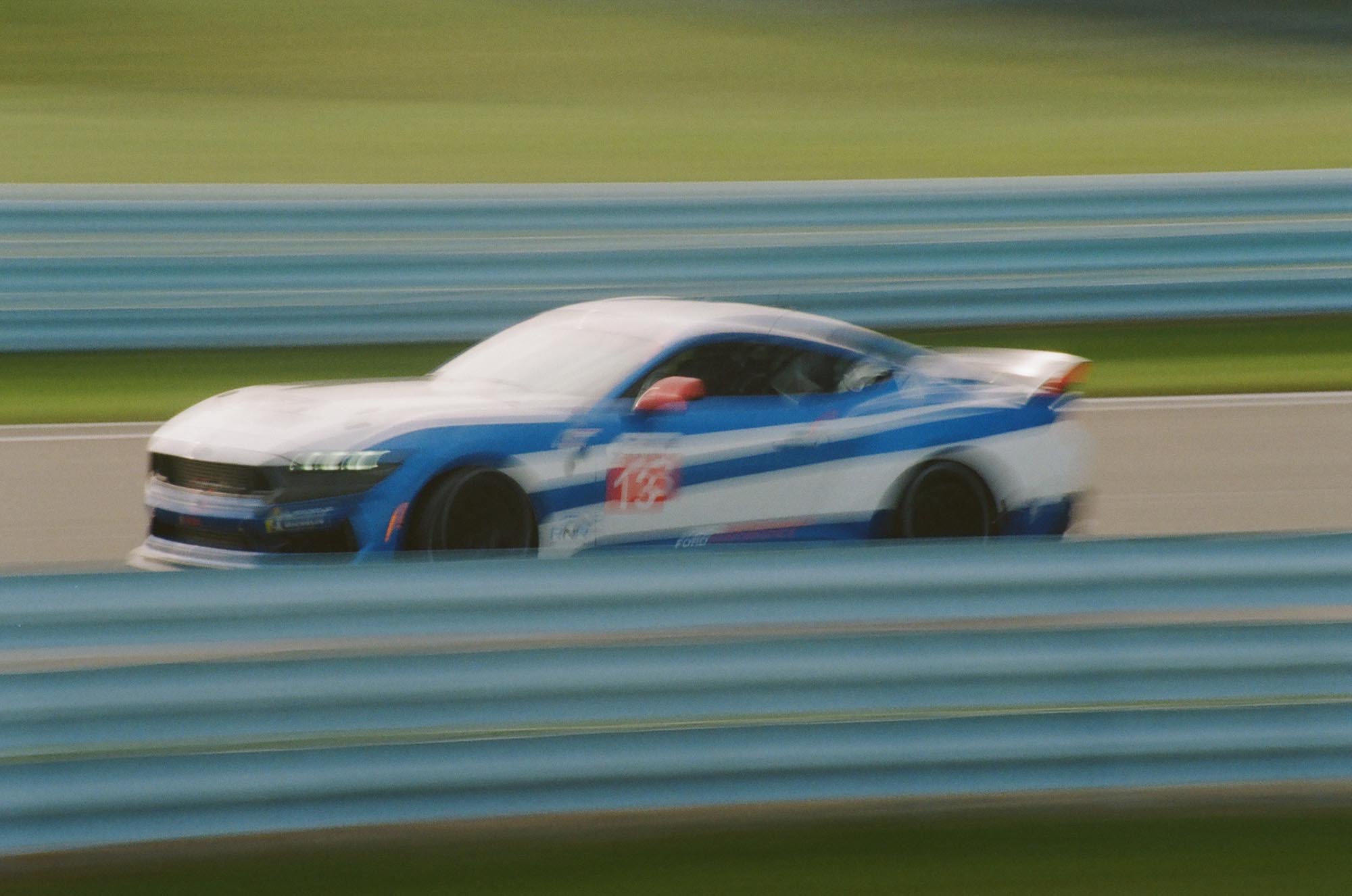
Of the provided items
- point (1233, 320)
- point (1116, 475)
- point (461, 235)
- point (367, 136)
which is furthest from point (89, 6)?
point (1116, 475)

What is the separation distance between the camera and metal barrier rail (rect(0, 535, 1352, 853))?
15.4 ft

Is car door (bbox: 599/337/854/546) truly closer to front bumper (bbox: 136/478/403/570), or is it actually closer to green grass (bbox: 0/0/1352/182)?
front bumper (bbox: 136/478/403/570)

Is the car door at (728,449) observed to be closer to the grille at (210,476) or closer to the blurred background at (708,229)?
the grille at (210,476)

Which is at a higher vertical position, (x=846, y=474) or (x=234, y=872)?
(x=846, y=474)

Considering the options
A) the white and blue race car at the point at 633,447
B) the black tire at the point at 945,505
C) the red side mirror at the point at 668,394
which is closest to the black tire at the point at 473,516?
the white and blue race car at the point at 633,447

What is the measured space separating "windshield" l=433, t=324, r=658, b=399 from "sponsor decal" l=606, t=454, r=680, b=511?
318mm

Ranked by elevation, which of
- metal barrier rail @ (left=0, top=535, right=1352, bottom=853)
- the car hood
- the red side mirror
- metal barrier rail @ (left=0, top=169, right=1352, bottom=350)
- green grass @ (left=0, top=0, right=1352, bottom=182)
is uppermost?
green grass @ (left=0, top=0, right=1352, bottom=182)

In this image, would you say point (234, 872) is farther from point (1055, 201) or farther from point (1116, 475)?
point (1055, 201)

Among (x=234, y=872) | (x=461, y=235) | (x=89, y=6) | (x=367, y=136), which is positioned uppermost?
(x=89, y=6)

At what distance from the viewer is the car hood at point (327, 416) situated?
23.8ft

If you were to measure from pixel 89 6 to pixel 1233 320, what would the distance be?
18.2 metres

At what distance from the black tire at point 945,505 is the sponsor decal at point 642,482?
3.33 ft

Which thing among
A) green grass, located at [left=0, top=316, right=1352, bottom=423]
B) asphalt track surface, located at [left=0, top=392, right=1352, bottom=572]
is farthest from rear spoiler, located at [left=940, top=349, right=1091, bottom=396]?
green grass, located at [left=0, top=316, right=1352, bottom=423]

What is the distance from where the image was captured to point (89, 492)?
31.1 feet
